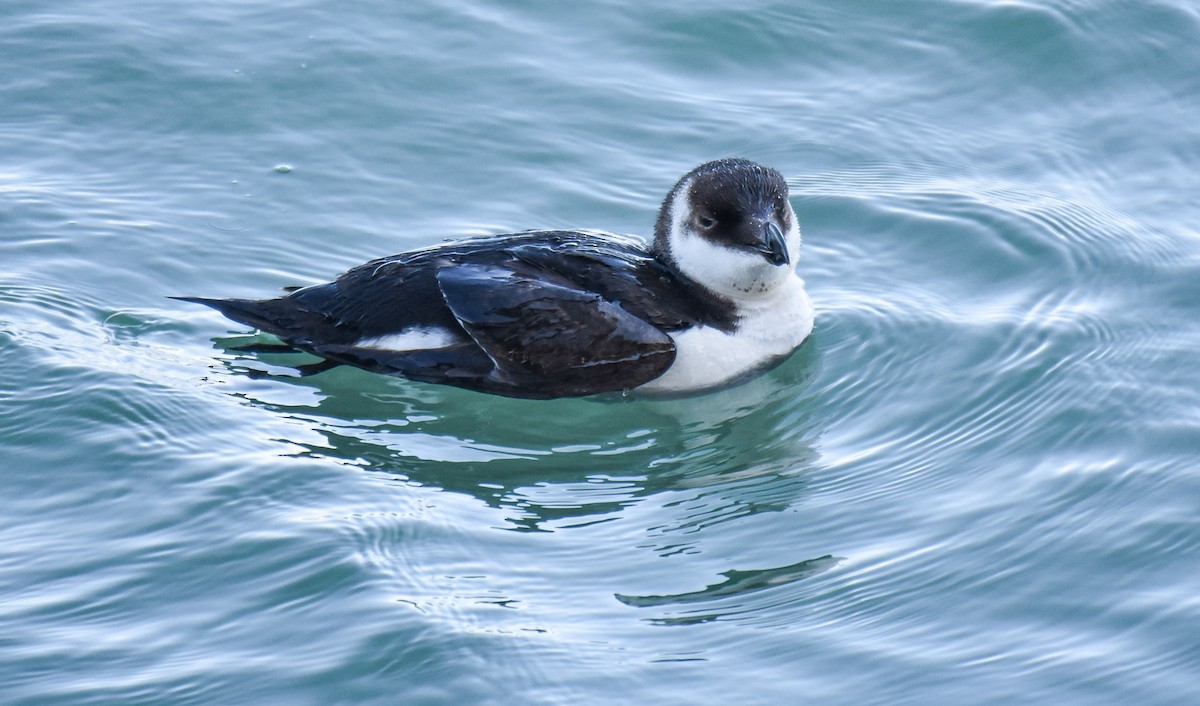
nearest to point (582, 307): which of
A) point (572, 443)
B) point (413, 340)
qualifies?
point (572, 443)

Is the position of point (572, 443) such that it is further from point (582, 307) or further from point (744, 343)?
point (744, 343)

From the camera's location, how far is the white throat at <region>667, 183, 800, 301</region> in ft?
27.2

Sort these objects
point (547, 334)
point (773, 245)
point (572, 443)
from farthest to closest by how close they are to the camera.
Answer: point (773, 245) < point (547, 334) < point (572, 443)

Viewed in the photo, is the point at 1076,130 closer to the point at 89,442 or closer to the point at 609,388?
the point at 609,388

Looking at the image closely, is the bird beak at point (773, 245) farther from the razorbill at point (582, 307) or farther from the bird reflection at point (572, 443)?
the bird reflection at point (572, 443)

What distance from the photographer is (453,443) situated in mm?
7742

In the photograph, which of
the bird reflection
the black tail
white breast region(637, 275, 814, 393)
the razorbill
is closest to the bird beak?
the razorbill

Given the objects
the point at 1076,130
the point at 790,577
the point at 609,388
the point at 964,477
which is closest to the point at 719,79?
the point at 1076,130

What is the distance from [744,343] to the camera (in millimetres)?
8312

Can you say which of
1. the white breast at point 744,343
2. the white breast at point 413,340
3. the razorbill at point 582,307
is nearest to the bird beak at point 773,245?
the razorbill at point 582,307

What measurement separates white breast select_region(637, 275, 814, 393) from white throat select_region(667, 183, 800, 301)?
98 millimetres

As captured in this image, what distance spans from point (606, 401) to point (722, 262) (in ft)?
2.99

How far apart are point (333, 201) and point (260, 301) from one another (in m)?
1.66

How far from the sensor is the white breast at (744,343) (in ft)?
26.6
